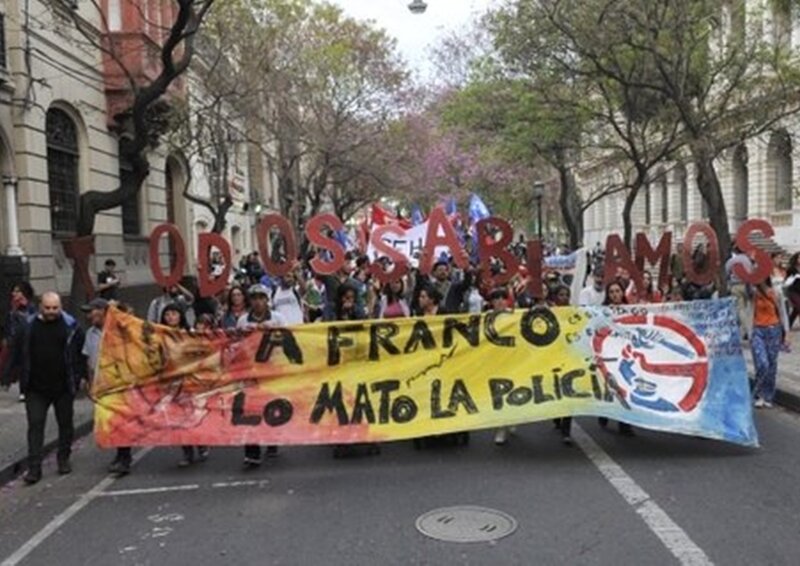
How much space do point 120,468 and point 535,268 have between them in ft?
14.8

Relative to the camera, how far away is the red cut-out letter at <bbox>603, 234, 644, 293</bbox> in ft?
29.0

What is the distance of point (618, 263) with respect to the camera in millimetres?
8891

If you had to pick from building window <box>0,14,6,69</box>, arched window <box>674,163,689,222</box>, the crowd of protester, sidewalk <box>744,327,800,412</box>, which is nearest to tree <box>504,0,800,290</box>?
sidewalk <box>744,327,800,412</box>

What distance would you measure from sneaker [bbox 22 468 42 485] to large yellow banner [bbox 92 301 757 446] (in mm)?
600

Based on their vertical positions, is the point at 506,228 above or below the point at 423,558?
above

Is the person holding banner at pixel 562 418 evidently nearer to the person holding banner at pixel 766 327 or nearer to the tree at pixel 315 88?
the person holding banner at pixel 766 327

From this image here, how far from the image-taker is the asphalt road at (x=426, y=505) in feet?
16.7

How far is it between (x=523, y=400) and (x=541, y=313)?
0.78 m

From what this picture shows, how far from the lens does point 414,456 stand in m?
7.35

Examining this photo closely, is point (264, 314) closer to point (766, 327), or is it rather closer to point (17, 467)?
point (17, 467)

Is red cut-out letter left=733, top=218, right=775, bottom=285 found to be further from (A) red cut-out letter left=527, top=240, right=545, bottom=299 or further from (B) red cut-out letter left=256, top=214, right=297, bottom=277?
(B) red cut-out letter left=256, top=214, right=297, bottom=277

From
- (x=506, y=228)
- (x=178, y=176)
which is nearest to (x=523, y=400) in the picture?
(x=506, y=228)

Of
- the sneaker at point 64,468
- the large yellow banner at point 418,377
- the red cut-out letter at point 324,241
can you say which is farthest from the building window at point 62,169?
the large yellow banner at point 418,377

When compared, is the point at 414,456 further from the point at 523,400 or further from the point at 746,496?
the point at 746,496
